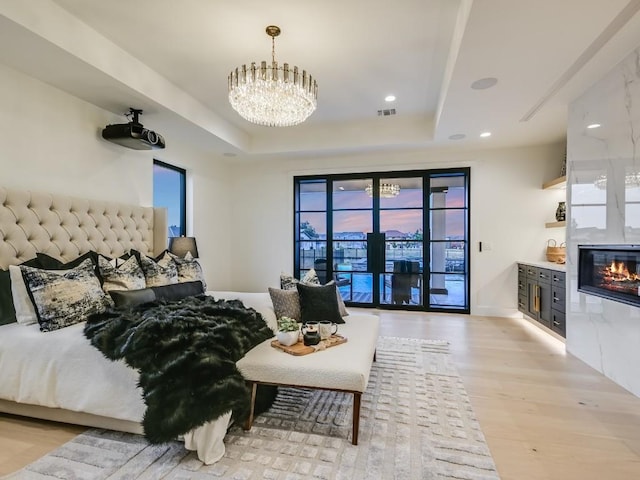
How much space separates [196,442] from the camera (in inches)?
72.1

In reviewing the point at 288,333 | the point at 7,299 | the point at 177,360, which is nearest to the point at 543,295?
the point at 288,333

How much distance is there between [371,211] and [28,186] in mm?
4621

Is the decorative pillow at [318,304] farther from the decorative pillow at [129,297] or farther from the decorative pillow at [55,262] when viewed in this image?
the decorative pillow at [55,262]

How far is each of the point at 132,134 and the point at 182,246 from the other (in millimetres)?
1438

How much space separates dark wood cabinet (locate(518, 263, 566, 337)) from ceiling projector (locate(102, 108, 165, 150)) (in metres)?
4.91

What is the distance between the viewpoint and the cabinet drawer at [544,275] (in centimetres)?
420

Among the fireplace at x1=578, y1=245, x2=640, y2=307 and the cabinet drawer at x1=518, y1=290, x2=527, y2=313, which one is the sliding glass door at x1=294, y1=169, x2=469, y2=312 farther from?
the fireplace at x1=578, y1=245, x2=640, y2=307

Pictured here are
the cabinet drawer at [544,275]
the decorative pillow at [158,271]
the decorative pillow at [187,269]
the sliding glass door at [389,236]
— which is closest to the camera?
the decorative pillow at [158,271]

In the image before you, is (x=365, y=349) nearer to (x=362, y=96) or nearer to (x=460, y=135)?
(x=362, y=96)

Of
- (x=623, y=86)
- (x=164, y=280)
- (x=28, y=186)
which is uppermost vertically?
(x=623, y=86)

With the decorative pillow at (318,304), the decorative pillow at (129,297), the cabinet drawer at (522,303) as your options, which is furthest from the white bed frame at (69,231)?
the cabinet drawer at (522,303)

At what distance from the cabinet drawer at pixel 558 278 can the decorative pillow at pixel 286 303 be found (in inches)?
120

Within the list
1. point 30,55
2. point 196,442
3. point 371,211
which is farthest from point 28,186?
point 371,211

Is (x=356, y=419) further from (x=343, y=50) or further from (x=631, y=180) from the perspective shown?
(x=343, y=50)
